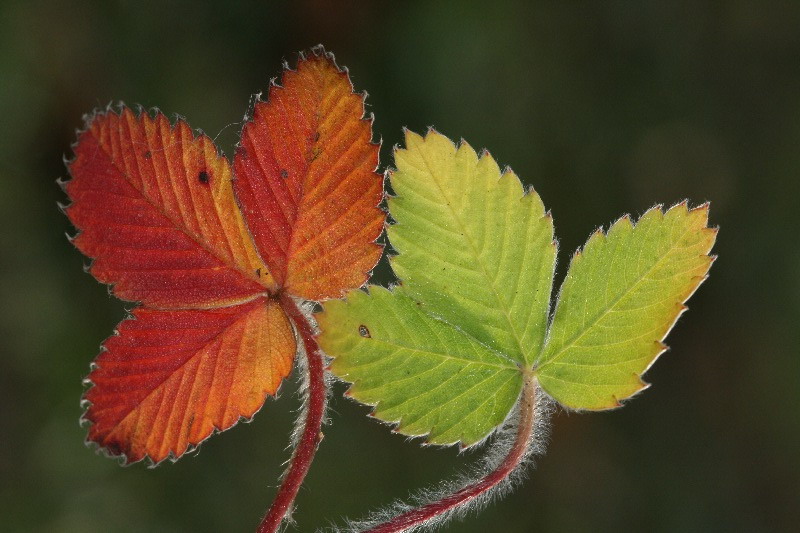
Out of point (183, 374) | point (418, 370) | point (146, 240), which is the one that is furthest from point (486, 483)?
point (146, 240)

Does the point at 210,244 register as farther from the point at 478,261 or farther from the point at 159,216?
the point at 478,261

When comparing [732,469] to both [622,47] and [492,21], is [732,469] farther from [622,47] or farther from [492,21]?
[492,21]

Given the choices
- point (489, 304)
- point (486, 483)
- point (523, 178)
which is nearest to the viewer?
point (486, 483)

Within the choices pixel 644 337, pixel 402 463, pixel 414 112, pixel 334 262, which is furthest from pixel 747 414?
pixel 334 262

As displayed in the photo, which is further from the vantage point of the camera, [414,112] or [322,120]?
[414,112]

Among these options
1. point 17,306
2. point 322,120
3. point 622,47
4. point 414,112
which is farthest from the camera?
point 622,47

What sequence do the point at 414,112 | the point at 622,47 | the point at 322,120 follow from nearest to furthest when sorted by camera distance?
1. the point at 322,120
2. the point at 414,112
3. the point at 622,47

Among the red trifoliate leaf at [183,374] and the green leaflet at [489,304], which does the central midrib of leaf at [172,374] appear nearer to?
the red trifoliate leaf at [183,374]

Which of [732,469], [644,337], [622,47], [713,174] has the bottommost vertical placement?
[732,469]
